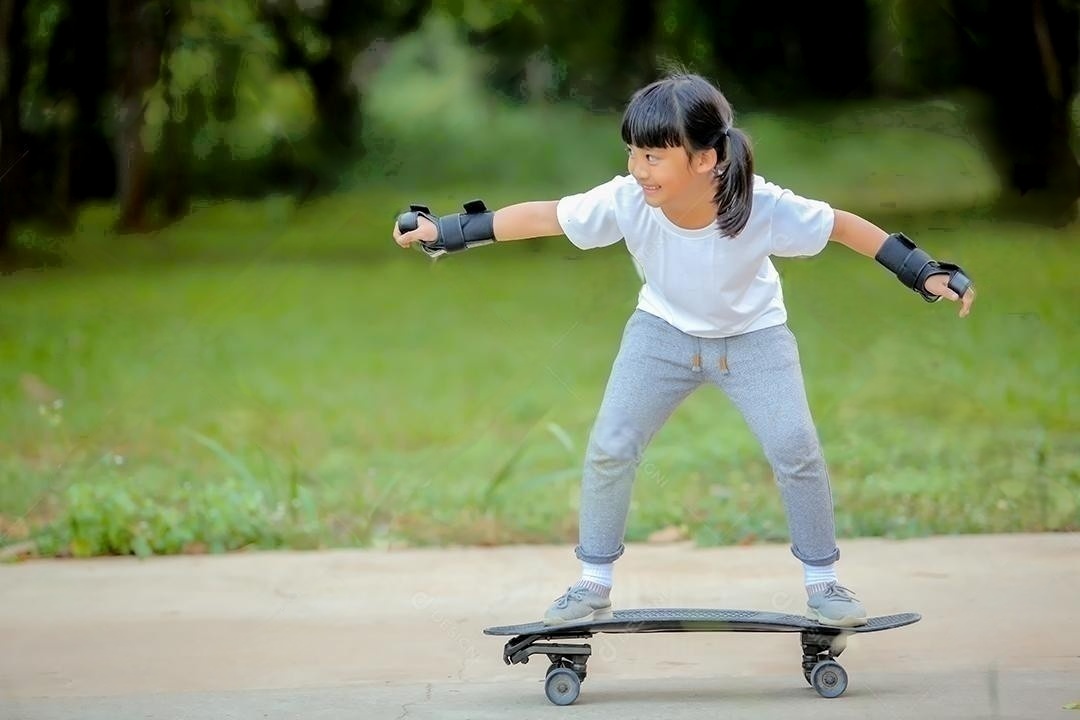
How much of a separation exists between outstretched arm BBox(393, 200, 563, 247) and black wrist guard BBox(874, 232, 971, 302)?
69 centimetres

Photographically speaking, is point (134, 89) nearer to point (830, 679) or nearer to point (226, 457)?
point (226, 457)

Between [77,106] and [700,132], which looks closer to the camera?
[700,132]

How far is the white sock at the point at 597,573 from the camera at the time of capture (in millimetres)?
3354

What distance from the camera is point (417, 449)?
5.70m

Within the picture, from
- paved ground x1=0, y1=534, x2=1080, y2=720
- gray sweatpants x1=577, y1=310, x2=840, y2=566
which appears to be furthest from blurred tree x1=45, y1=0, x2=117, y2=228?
gray sweatpants x1=577, y1=310, x2=840, y2=566

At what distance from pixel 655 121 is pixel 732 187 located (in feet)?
0.68

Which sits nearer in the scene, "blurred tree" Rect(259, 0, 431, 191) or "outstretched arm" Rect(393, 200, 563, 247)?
"outstretched arm" Rect(393, 200, 563, 247)

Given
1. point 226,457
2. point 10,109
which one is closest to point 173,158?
point 10,109

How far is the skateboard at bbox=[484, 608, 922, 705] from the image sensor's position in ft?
10.5

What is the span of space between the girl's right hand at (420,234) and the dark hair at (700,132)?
45 cm

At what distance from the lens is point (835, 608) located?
3.24 m

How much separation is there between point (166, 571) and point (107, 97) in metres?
2.17

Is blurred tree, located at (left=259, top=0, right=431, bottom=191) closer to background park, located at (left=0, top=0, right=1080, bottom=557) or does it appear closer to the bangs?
background park, located at (left=0, top=0, right=1080, bottom=557)

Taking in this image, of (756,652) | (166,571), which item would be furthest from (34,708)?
(756,652)
